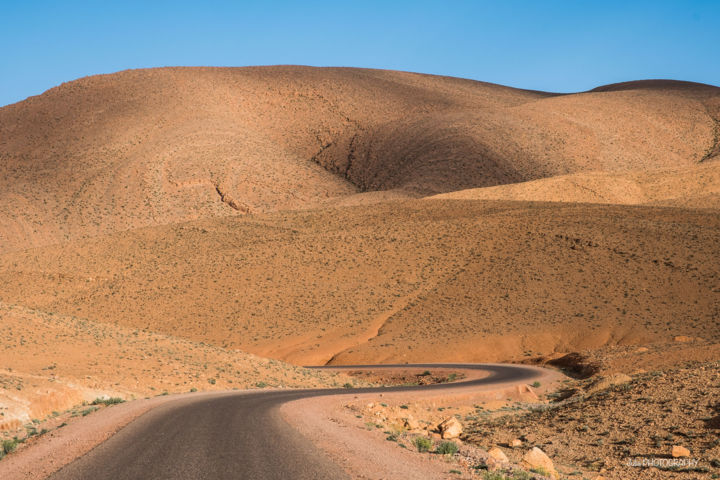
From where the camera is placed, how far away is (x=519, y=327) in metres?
45.8

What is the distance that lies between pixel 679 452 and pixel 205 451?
899 centimetres

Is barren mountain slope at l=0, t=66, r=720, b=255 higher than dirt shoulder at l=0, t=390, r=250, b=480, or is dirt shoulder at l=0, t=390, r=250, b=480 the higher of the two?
barren mountain slope at l=0, t=66, r=720, b=255

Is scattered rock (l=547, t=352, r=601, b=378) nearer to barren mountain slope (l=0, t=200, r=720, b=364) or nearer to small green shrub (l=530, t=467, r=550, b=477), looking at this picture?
barren mountain slope (l=0, t=200, r=720, b=364)

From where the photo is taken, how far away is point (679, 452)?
1381 cm

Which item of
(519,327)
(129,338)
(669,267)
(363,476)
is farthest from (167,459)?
(669,267)

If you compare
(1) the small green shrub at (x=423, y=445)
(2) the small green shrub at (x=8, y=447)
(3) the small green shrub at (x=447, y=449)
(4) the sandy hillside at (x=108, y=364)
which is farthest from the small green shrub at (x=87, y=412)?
(3) the small green shrub at (x=447, y=449)

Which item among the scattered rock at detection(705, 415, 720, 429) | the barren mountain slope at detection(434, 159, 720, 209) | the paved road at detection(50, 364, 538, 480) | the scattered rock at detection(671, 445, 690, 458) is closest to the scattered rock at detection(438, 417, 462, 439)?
the paved road at detection(50, 364, 538, 480)

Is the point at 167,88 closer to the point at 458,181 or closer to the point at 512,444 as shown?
the point at 458,181

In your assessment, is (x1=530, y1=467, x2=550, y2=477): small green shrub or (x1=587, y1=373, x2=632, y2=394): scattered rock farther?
(x1=587, y1=373, x2=632, y2=394): scattered rock

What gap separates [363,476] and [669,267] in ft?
154

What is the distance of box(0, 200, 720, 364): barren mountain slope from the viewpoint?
148 feet

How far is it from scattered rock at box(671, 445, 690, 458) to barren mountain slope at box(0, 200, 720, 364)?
28407 millimetres

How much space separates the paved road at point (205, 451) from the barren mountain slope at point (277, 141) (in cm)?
7327

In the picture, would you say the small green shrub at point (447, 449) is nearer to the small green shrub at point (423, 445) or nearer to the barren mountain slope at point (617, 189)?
the small green shrub at point (423, 445)
